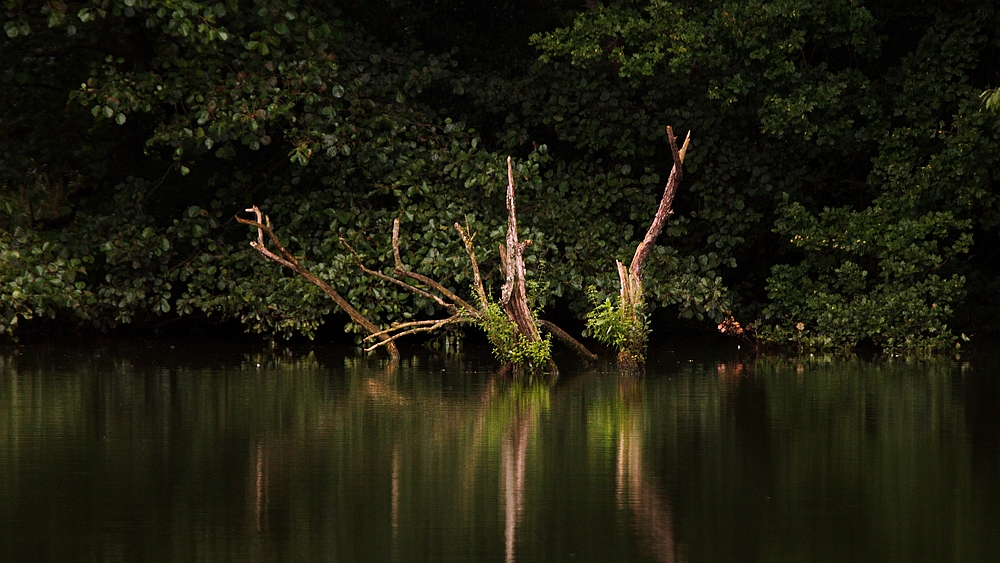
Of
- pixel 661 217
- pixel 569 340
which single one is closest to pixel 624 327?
pixel 569 340

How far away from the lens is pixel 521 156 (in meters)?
17.8

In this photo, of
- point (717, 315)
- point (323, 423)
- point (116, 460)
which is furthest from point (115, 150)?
point (116, 460)

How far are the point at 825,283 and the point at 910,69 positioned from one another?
8.03ft

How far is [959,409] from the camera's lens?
10.9m

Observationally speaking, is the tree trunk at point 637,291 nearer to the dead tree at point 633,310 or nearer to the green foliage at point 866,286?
the dead tree at point 633,310

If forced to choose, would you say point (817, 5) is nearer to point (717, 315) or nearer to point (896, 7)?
point (896, 7)

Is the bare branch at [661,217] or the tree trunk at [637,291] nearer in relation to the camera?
the tree trunk at [637,291]

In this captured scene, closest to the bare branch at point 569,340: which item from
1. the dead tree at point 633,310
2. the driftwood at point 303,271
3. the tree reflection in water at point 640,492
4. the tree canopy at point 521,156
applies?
the dead tree at point 633,310

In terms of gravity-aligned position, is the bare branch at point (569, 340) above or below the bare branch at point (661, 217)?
below

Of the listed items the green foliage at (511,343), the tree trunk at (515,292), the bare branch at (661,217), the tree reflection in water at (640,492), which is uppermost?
the bare branch at (661,217)

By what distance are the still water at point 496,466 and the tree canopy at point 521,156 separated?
7.63 feet

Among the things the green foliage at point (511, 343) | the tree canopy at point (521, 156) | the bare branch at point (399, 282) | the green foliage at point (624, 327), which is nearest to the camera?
the green foliage at point (511, 343)

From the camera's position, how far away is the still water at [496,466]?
625 cm

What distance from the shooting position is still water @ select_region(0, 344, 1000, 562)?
6250 millimetres
